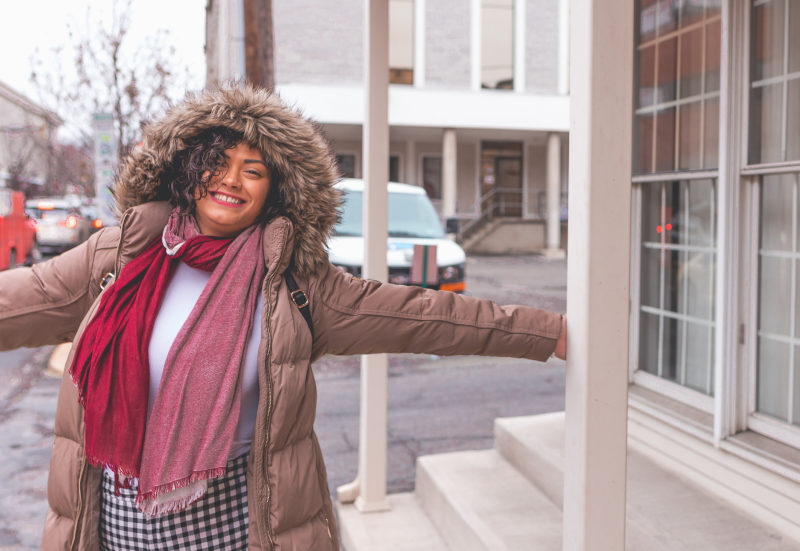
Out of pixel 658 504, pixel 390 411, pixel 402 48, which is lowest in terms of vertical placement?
pixel 390 411

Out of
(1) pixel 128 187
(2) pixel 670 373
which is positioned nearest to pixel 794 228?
(2) pixel 670 373

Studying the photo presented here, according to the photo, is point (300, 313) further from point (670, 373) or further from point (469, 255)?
point (469, 255)

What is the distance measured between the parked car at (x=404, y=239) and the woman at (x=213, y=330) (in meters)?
6.27

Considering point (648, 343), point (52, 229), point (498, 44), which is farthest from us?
point (498, 44)

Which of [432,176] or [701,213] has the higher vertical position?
[432,176]

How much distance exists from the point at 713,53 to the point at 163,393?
323cm

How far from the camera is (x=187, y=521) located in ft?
5.74

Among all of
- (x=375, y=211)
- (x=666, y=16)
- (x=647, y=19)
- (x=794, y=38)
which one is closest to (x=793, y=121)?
(x=794, y=38)

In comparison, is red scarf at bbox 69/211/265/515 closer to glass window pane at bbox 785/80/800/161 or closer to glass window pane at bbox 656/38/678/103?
glass window pane at bbox 785/80/800/161

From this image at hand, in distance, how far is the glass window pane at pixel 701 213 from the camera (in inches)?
145

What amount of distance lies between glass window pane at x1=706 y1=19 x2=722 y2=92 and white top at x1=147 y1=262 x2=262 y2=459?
285 cm

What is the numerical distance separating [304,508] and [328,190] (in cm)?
89

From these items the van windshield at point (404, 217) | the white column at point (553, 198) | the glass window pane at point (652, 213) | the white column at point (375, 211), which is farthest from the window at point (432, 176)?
the white column at point (375, 211)

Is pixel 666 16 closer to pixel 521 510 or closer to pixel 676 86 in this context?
pixel 676 86
